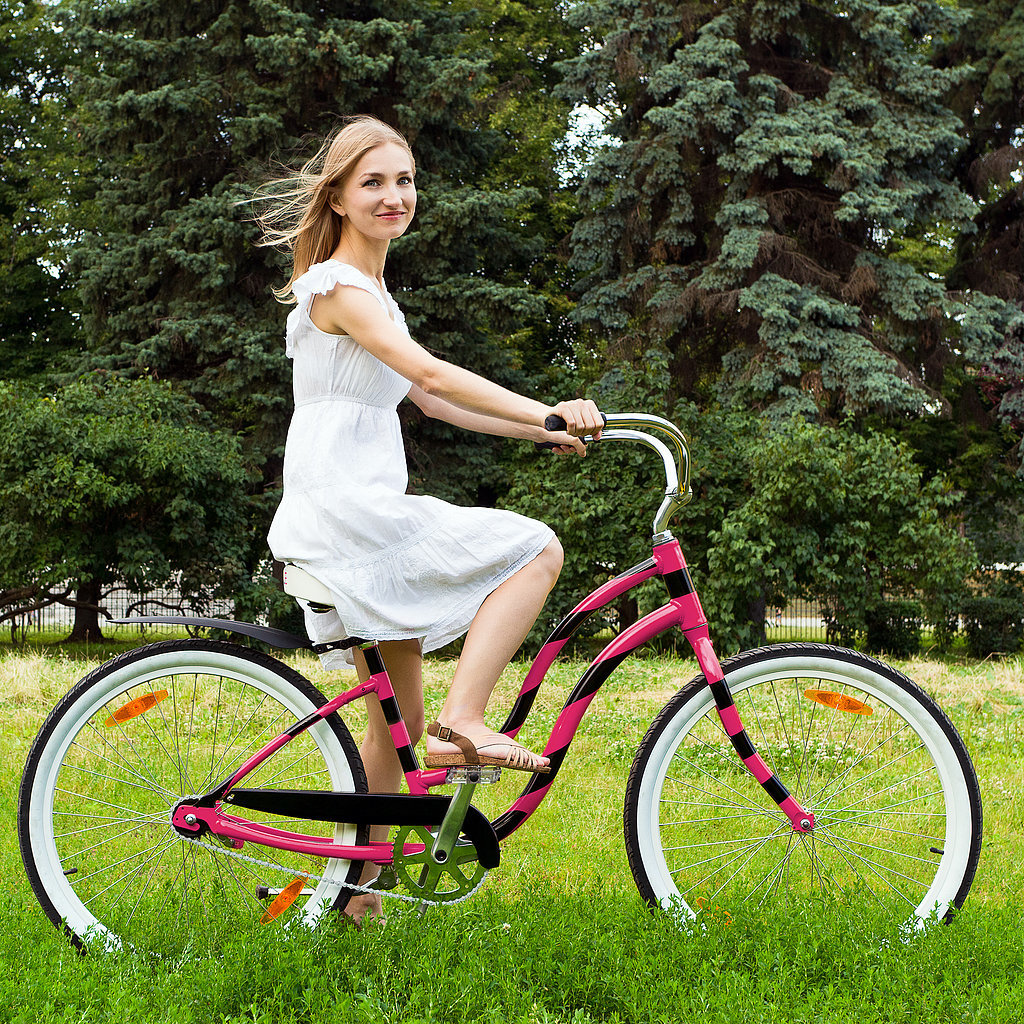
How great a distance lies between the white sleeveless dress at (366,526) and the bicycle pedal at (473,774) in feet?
1.11

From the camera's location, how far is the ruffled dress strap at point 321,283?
2.71 meters

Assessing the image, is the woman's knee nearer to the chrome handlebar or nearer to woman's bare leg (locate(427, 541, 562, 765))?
woman's bare leg (locate(427, 541, 562, 765))

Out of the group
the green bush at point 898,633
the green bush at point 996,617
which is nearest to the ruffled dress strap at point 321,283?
the green bush at point 898,633

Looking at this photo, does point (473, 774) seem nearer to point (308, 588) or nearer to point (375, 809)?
point (375, 809)

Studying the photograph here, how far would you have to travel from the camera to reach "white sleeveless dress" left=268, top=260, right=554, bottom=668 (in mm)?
2711

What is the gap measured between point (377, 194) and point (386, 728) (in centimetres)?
145

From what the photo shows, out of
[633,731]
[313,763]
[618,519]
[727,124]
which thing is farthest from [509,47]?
[313,763]

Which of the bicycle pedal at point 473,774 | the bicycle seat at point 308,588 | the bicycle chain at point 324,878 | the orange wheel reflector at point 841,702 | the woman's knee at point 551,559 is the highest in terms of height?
the woman's knee at point 551,559

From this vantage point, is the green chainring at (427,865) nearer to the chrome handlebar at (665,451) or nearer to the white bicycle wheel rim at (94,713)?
Answer: the white bicycle wheel rim at (94,713)

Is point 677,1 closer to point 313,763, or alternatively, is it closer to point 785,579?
point 785,579

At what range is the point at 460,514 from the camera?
276cm

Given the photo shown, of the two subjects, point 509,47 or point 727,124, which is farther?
point 509,47

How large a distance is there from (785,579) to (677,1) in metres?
9.45

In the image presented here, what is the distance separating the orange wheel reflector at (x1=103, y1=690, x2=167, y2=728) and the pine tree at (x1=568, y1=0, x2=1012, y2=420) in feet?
42.2
